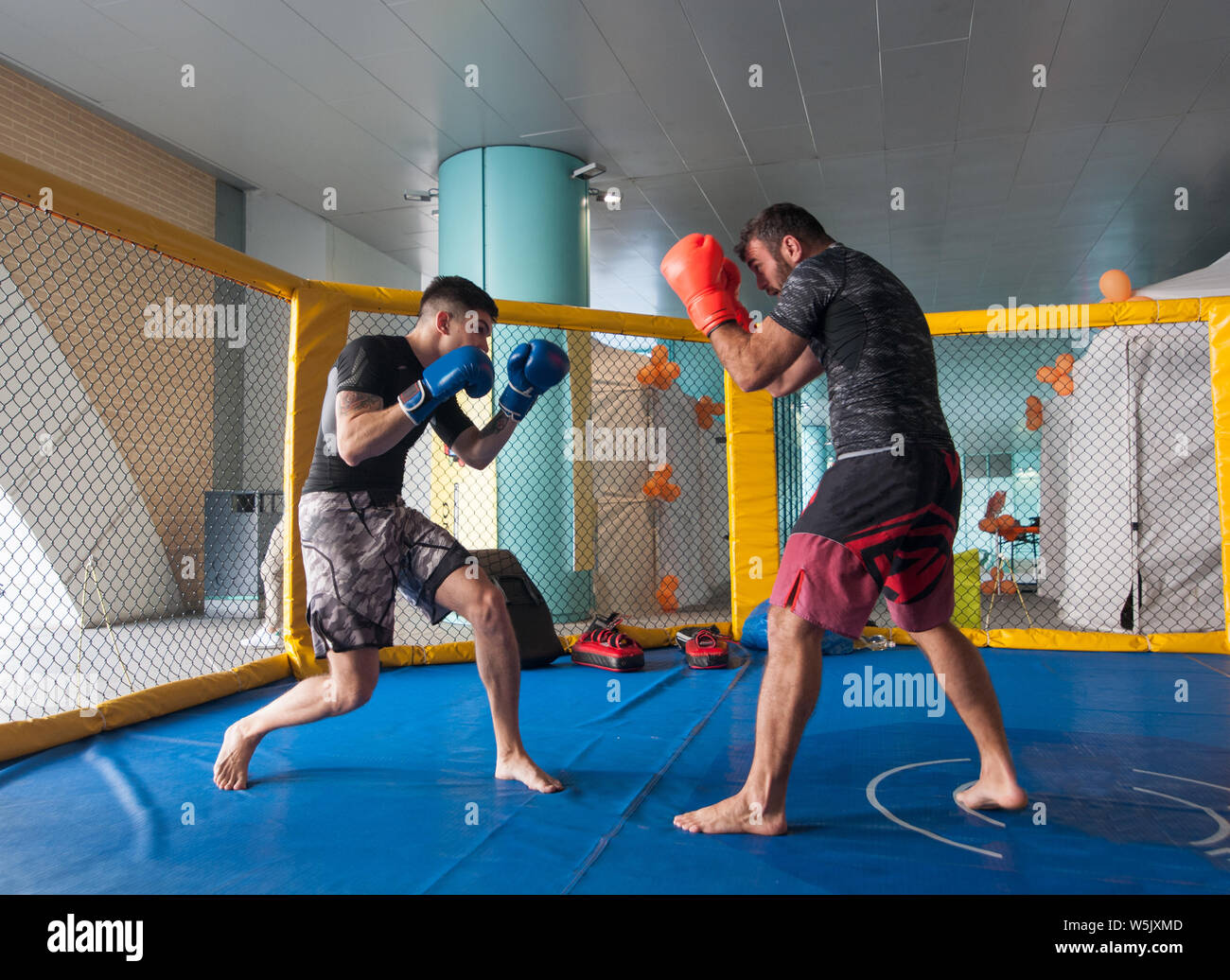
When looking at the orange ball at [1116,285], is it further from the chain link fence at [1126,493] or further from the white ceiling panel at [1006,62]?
the white ceiling panel at [1006,62]

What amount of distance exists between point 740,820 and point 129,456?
5904 millimetres

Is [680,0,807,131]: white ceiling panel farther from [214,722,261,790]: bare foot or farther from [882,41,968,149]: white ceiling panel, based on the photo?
[214,722,261,790]: bare foot

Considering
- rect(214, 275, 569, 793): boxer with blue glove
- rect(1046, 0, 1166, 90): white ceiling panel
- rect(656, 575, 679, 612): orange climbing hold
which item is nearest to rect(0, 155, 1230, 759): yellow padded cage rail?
rect(214, 275, 569, 793): boxer with blue glove

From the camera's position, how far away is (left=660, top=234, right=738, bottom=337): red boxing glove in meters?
1.91

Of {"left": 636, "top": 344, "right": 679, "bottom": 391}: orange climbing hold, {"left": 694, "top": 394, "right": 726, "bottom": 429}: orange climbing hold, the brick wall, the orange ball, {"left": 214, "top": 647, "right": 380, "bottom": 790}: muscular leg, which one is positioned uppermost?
the brick wall

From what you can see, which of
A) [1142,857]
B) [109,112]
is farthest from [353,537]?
[109,112]

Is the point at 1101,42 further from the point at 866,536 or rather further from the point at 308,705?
the point at 308,705

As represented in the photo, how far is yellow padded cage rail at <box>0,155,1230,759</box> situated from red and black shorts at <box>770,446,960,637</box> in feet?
7.32

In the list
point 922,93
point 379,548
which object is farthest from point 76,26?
point 922,93

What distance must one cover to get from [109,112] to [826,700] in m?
6.05

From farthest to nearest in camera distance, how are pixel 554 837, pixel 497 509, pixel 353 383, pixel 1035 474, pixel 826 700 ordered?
pixel 1035 474, pixel 497 509, pixel 826 700, pixel 353 383, pixel 554 837

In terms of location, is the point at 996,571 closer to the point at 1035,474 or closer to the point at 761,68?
the point at 761,68

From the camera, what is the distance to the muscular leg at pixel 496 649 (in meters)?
2.05
